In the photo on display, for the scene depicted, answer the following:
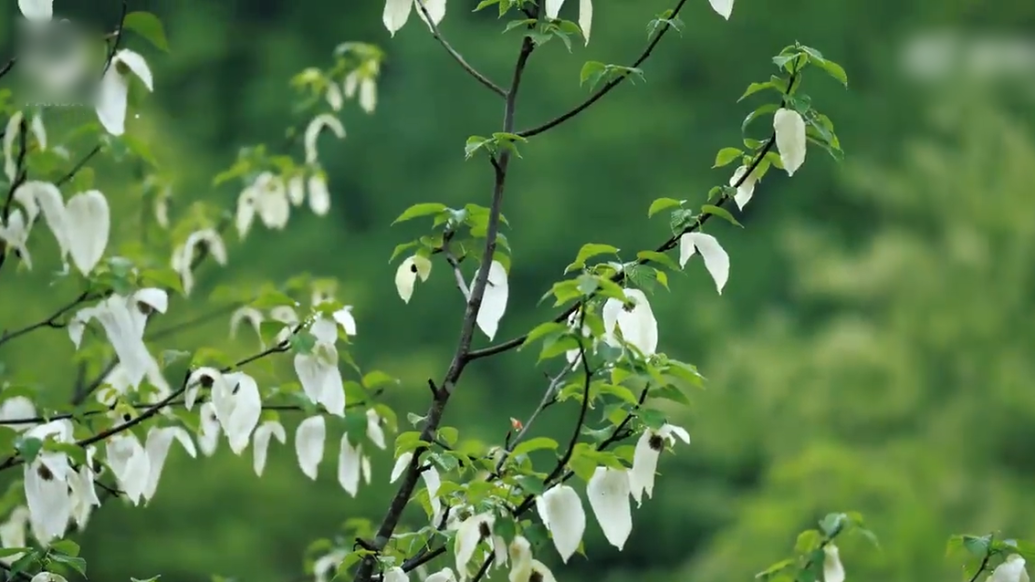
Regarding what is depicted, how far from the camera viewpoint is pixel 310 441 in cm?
183

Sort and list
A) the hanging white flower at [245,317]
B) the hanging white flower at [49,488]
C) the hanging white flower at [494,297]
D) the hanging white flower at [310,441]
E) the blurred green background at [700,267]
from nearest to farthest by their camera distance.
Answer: the hanging white flower at [49,488] → the hanging white flower at [494,297] → the hanging white flower at [310,441] → the hanging white flower at [245,317] → the blurred green background at [700,267]

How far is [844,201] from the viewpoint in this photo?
40.1 ft

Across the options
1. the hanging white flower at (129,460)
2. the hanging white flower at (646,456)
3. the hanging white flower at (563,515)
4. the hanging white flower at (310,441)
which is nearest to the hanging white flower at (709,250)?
the hanging white flower at (646,456)

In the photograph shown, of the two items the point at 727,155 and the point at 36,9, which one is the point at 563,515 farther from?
the point at 36,9

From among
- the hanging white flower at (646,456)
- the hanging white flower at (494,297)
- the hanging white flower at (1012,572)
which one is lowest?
the hanging white flower at (1012,572)

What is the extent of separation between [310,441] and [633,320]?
1.77 ft

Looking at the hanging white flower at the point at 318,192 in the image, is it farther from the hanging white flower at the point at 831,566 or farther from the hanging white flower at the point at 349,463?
the hanging white flower at the point at 831,566

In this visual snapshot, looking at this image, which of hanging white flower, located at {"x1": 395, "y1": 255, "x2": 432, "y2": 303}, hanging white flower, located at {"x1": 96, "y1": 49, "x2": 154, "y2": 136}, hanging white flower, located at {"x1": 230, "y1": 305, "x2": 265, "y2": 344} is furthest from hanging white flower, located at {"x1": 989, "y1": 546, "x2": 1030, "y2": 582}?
hanging white flower, located at {"x1": 230, "y1": 305, "x2": 265, "y2": 344}

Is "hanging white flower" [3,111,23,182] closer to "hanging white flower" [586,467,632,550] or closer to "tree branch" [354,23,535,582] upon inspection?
"tree branch" [354,23,535,582]

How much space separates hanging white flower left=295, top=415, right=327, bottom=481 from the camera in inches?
71.6

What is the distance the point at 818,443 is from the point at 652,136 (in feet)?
19.3

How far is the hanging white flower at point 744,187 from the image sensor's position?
157cm

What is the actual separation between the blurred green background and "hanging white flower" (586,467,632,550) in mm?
1503

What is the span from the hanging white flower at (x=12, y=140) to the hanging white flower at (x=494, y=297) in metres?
0.66
